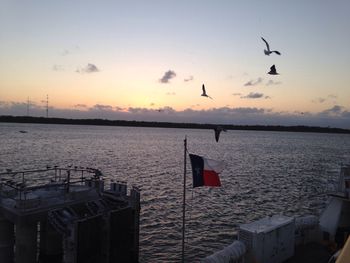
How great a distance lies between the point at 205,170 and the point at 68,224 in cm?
563

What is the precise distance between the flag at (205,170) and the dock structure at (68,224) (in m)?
4.32

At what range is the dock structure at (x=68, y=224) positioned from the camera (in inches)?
557

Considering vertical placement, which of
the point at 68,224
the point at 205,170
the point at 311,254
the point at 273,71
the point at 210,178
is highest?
the point at 273,71

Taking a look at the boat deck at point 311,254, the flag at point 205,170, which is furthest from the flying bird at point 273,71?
the boat deck at point 311,254

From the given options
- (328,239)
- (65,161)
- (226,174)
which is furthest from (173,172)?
(328,239)

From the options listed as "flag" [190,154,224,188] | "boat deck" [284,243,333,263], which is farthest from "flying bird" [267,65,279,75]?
"boat deck" [284,243,333,263]

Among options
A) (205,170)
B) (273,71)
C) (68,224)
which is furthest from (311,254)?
(68,224)

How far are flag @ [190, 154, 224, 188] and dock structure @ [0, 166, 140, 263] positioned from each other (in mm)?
4317

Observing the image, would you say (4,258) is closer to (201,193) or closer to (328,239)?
(328,239)

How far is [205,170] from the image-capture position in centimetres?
1390

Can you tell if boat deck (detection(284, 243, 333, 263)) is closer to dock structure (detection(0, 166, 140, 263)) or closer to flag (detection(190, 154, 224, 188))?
flag (detection(190, 154, 224, 188))

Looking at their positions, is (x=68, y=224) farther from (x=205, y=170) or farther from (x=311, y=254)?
(x=311, y=254)

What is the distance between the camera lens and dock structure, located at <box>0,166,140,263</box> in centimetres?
1414

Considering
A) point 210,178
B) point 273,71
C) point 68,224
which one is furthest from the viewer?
point 273,71
